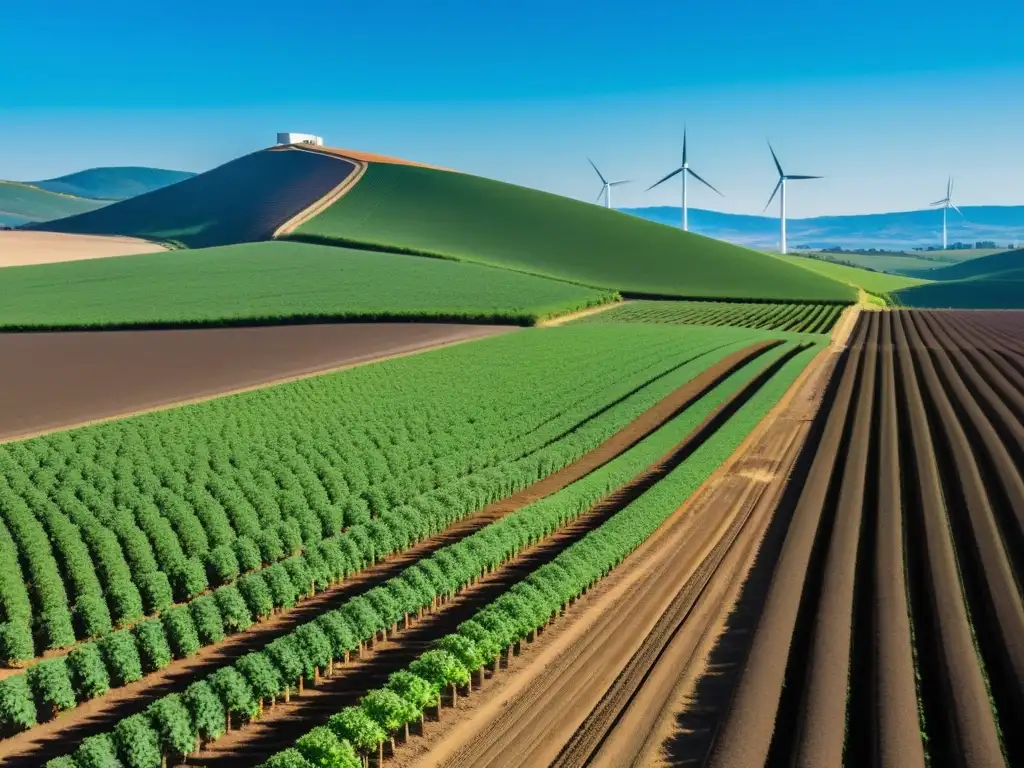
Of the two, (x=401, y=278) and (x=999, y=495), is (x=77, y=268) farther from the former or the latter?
(x=999, y=495)

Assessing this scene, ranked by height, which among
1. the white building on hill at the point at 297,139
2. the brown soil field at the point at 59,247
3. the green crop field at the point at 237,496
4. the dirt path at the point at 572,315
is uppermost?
the white building on hill at the point at 297,139

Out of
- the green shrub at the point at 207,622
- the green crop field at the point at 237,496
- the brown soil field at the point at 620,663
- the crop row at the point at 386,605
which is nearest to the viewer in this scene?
the brown soil field at the point at 620,663

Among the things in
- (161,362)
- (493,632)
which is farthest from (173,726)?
(161,362)

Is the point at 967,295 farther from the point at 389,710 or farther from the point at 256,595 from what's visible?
the point at 389,710

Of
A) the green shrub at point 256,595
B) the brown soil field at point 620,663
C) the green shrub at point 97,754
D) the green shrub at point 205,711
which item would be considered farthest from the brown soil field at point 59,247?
the green shrub at point 97,754

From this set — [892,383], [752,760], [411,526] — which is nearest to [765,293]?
[892,383]

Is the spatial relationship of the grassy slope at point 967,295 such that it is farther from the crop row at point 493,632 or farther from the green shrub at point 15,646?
the green shrub at point 15,646
